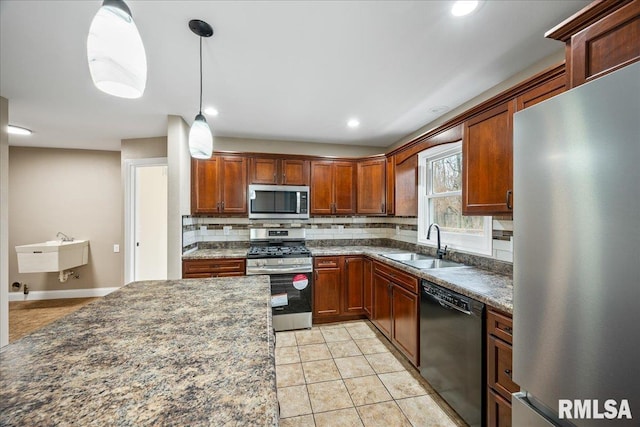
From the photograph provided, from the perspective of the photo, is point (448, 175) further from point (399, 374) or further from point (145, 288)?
point (145, 288)

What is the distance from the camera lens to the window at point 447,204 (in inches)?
96.4

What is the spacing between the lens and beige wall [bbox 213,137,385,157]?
374cm

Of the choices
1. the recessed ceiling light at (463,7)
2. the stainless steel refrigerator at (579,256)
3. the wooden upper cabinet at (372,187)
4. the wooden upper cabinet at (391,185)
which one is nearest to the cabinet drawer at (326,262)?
the wooden upper cabinet at (372,187)

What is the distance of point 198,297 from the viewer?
4.70ft

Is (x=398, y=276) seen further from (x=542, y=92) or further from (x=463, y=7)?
(x=463, y=7)

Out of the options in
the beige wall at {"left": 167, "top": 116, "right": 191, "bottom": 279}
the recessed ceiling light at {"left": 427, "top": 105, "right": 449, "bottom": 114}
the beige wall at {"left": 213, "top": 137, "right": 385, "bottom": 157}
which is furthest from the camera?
the beige wall at {"left": 213, "top": 137, "right": 385, "bottom": 157}

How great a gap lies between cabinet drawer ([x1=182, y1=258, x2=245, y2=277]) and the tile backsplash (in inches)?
9.9

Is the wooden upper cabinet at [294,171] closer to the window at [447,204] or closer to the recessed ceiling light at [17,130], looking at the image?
the window at [447,204]

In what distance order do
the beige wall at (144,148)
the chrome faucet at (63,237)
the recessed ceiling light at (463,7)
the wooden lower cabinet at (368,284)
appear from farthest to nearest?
the chrome faucet at (63,237) < the beige wall at (144,148) < the wooden lower cabinet at (368,284) < the recessed ceiling light at (463,7)

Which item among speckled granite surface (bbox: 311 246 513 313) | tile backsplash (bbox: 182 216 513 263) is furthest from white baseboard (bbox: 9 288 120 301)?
speckled granite surface (bbox: 311 246 513 313)

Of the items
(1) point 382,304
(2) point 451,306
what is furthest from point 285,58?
(1) point 382,304

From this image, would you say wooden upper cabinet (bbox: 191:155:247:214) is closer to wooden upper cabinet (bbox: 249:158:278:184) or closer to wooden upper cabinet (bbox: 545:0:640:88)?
wooden upper cabinet (bbox: 249:158:278:184)

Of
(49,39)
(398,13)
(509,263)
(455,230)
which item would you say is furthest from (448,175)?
(49,39)

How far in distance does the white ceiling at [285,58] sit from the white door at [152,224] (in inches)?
51.3
